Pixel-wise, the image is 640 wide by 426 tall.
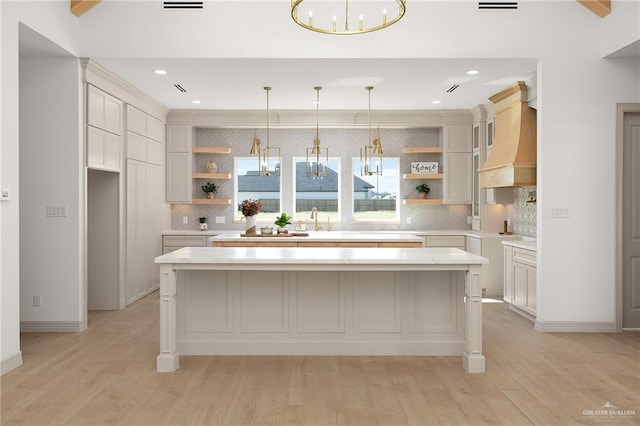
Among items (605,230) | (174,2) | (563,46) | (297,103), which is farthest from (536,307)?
(174,2)

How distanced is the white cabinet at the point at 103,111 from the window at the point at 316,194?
3.13m

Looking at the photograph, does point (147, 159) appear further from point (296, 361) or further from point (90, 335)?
point (296, 361)

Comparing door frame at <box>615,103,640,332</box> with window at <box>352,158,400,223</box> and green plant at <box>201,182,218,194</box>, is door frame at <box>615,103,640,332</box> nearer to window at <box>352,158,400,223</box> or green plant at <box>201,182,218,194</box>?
window at <box>352,158,400,223</box>

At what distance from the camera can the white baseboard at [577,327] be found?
514cm

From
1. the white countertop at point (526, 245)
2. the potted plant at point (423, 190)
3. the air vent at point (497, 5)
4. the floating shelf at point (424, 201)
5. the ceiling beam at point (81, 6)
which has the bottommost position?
the white countertop at point (526, 245)

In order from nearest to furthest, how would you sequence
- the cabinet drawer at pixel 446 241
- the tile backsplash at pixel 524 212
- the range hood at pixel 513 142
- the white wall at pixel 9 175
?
the white wall at pixel 9 175 → the range hood at pixel 513 142 → the tile backsplash at pixel 524 212 → the cabinet drawer at pixel 446 241

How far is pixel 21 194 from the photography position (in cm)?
508

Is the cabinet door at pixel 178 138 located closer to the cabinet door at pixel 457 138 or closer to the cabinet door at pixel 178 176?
the cabinet door at pixel 178 176

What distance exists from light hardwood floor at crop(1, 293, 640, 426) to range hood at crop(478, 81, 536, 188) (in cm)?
189

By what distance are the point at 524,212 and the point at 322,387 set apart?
464 centimetres

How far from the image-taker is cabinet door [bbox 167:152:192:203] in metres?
8.04

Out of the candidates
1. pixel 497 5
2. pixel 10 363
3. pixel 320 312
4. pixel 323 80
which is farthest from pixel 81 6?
pixel 497 5

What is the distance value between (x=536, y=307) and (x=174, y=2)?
15.6ft

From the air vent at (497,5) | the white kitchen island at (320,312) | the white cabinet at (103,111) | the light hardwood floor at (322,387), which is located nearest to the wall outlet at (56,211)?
the white cabinet at (103,111)
